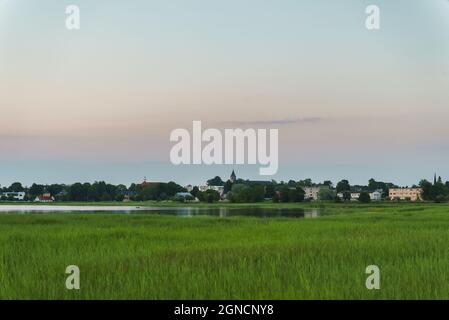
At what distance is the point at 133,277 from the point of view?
5.64m

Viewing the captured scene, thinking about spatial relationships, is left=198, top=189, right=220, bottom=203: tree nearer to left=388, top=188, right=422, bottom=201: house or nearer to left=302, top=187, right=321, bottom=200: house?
left=302, top=187, right=321, bottom=200: house

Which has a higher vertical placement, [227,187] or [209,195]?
[227,187]

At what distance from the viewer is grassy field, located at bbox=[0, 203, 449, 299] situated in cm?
502

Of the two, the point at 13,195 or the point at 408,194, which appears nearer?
the point at 13,195

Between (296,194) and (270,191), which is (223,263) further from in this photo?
(270,191)

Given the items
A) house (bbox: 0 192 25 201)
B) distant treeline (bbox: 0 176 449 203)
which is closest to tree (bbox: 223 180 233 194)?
distant treeline (bbox: 0 176 449 203)

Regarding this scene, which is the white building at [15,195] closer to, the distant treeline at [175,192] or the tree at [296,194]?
the distant treeline at [175,192]

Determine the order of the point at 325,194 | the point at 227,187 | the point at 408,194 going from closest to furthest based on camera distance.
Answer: the point at 227,187, the point at 325,194, the point at 408,194

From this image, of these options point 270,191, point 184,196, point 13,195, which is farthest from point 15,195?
point 270,191

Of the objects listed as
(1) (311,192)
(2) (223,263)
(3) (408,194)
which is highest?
(1) (311,192)

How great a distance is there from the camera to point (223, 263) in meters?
6.46

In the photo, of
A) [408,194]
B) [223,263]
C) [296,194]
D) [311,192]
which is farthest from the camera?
[408,194]

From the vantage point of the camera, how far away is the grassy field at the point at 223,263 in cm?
502
